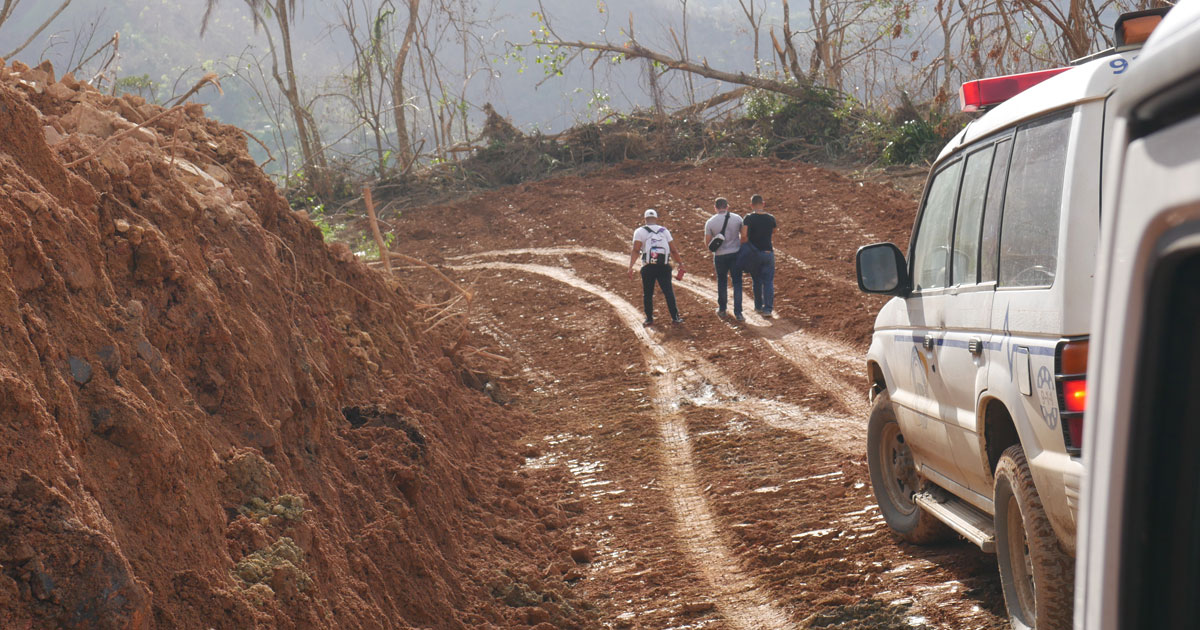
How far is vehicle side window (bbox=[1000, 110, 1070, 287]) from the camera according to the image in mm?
3377

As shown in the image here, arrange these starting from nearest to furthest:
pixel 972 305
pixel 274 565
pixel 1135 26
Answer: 1. pixel 1135 26
2. pixel 274 565
3. pixel 972 305

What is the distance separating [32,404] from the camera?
3.15 meters

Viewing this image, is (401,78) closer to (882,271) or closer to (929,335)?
(882,271)

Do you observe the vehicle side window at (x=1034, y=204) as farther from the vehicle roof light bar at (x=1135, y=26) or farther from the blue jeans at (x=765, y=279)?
the blue jeans at (x=765, y=279)

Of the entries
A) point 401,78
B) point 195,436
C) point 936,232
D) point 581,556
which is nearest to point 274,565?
point 195,436

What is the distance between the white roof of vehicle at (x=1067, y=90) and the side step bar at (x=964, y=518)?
1694 millimetres

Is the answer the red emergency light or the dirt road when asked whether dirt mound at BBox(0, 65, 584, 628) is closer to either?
the dirt road

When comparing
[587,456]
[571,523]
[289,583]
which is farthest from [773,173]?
[289,583]

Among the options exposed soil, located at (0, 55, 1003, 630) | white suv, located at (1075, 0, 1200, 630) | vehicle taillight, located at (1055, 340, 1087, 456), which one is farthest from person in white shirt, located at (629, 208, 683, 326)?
white suv, located at (1075, 0, 1200, 630)

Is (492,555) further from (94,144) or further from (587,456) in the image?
(94,144)

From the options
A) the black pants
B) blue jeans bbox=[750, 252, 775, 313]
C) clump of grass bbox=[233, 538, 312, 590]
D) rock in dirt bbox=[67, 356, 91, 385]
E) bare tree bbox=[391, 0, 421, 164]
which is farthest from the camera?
bare tree bbox=[391, 0, 421, 164]

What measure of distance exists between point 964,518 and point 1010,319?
133 centimetres

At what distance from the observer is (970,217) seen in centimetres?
426

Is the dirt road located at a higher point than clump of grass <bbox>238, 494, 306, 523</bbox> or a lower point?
lower
